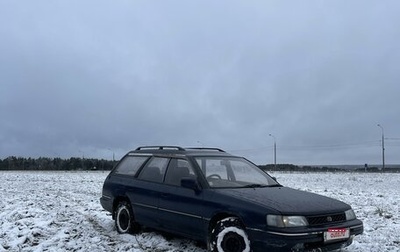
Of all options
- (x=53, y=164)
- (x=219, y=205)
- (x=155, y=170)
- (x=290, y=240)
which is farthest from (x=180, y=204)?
(x=53, y=164)

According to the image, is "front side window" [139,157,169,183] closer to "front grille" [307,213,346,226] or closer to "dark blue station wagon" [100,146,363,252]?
"dark blue station wagon" [100,146,363,252]

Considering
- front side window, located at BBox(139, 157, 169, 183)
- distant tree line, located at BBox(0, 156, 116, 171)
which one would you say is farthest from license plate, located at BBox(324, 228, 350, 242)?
distant tree line, located at BBox(0, 156, 116, 171)

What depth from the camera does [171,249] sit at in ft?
22.9

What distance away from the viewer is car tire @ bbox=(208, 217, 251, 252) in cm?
587

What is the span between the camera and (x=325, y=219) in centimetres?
586

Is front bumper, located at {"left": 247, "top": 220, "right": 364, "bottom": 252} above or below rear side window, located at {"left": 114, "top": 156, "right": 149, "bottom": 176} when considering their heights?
below

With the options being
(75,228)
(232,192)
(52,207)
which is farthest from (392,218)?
(52,207)

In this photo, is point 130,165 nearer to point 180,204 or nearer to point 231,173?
point 180,204

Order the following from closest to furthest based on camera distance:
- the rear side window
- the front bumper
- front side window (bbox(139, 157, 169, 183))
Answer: the front bumper
front side window (bbox(139, 157, 169, 183))
the rear side window

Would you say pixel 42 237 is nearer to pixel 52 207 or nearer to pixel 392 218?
pixel 52 207

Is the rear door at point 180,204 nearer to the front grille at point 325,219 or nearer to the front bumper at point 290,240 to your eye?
the front bumper at point 290,240

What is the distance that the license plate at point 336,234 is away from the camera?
18.8 feet

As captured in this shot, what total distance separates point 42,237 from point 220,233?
12.4ft

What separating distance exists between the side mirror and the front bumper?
1212mm
